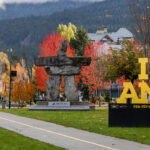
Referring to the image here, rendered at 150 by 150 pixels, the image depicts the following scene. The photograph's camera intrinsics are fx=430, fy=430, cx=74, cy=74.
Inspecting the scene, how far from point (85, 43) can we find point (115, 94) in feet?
131

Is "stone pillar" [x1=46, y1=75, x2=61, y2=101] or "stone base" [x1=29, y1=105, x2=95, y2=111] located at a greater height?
"stone pillar" [x1=46, y1=75, x2=61, y2=101]

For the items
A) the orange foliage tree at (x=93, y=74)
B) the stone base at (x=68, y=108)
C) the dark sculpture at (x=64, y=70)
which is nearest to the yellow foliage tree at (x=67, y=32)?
the orange foliage tree at (x=93, y=74)

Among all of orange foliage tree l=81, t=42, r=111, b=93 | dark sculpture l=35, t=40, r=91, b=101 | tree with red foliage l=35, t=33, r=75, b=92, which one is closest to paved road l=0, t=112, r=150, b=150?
dark sculpture l=35, t=40, r=91, b=101

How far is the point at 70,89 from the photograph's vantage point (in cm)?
4028

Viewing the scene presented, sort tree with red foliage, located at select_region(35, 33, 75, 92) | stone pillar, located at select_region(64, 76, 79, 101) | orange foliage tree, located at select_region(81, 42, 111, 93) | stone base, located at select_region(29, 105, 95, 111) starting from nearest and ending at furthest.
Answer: stone base, located at select_region(29, 105, 95, 111), stone pillar, located at select_region(64, 76, 79, 101), orange foliage tree, located at select_region(81, 42, 111, 93), tree with red foliage, located at select_region(35, 33, 75, 92)

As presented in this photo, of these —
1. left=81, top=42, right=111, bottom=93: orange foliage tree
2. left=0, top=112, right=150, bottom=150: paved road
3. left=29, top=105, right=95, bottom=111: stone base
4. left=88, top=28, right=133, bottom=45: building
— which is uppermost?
left=88, top=28, right=133, bottom=45: building

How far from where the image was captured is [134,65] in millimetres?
38250

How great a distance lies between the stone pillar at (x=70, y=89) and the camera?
40.3 m

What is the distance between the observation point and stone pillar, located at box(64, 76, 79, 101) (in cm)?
4028

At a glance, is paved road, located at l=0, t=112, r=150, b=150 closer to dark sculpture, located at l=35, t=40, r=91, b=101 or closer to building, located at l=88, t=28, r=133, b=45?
dark sculpture, located at l=35, t=40, r=91, b=101

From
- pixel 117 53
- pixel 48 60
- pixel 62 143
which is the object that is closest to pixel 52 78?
pixel 48 60

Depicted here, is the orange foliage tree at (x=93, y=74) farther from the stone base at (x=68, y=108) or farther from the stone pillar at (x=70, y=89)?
the stone base at (x=68, y=108)

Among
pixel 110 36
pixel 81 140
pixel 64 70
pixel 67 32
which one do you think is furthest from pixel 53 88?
pixel 110 36

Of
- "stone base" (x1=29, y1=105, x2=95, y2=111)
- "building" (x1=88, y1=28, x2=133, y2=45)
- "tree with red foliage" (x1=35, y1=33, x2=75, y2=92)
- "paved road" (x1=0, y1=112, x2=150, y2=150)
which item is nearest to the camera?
"paved road" (x1=0, y1=112, x2=150, y2=150)
